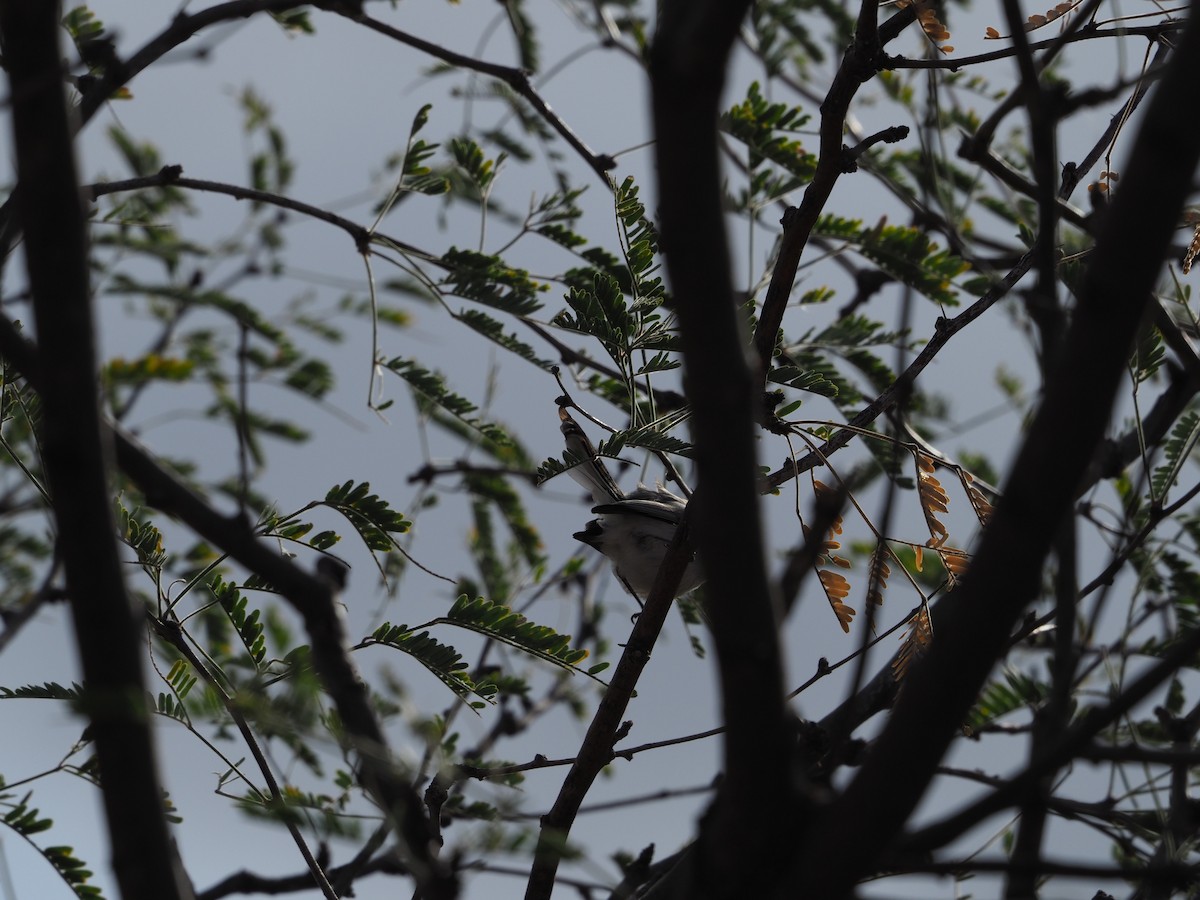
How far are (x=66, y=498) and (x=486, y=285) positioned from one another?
8.06 feet

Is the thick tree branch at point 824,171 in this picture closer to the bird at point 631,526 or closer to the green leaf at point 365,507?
the green leaf at point 365,507

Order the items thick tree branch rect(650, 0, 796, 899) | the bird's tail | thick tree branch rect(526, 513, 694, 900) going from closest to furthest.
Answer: thick tree branch rect(650, 0, 796, 899) < thick tree branch rect(526, 513, 694, 900) < the bird's tail

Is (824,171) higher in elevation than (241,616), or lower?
higher

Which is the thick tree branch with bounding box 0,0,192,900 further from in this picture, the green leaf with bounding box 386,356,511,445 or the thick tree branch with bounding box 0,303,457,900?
the green leaf with bounding box 386,356,511,445

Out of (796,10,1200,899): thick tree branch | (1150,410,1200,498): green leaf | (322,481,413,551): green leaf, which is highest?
(1150,410,1200,498): green leaf

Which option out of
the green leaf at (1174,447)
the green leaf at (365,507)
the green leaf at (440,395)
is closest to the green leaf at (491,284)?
the green leaf at (440,395)

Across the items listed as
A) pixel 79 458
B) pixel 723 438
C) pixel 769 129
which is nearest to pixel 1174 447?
pixel 769 129

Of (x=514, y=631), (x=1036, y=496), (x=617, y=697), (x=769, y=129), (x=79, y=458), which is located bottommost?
(x=1036, y=496)

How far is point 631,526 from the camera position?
4629 millimetres

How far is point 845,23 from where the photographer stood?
18.1 feet

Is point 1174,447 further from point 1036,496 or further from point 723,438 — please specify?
point 723,438

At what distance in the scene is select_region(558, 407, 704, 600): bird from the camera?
440 centimetres

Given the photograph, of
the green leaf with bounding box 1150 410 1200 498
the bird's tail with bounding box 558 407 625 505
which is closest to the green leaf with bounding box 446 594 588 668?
the bird's tail with bounding box 558 407 625 505

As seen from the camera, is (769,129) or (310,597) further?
(769,129)
